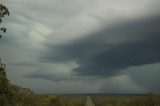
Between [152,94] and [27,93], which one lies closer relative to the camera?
[27,93]

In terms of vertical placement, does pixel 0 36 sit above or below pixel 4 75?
above

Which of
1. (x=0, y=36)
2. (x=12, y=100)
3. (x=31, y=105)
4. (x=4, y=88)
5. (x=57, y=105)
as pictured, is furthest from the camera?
(x=57, y=105)

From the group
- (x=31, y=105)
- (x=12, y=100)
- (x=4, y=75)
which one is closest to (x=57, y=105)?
(x=31, y=105)

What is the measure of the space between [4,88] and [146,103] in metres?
21.5

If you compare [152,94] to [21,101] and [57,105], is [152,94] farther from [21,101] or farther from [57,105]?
[21,101]

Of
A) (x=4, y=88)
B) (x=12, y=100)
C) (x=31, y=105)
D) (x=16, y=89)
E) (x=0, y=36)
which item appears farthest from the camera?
(x=16, y=89)

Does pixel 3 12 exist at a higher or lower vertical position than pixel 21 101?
higher

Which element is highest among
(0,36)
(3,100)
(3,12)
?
(3,12)

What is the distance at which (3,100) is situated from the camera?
35031 millimetres

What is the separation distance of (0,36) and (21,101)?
13.2m

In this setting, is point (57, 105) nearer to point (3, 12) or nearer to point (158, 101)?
point (158, 101)

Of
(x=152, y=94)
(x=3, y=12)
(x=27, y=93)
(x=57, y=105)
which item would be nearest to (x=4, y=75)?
(x=3, y=12)

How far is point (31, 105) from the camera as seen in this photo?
41656 millimetres

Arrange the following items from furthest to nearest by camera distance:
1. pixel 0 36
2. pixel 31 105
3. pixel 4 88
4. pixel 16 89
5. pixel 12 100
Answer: pixel 16 89 → pixel 31 105 → pixel 12 100 → pixel 4 88 → pixel 0 36
